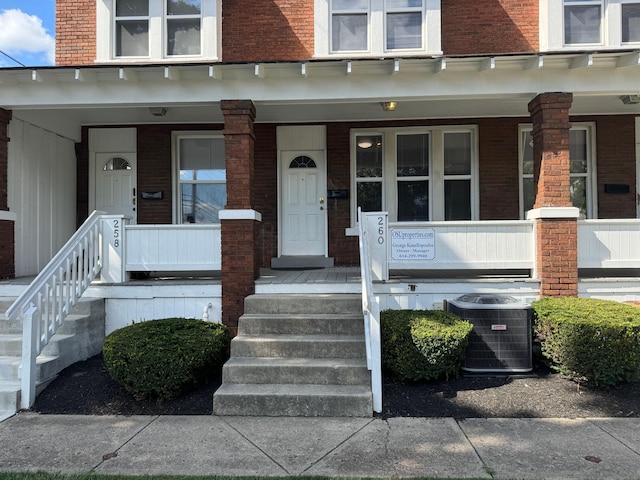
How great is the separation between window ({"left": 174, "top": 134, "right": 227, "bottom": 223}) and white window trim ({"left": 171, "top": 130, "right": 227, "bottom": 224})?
39mm

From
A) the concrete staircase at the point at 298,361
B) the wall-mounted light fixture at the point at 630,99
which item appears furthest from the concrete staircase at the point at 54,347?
the wall-mounted light fixture at the point at 630,99

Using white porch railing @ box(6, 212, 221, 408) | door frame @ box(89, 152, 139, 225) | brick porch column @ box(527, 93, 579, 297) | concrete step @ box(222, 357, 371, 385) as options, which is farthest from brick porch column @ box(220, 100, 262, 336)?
brick porch column @ box(527, 93, 579, 297)

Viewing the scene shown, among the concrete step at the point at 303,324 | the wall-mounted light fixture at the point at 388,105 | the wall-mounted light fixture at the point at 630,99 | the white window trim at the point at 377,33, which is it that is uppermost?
the white window trim at the point at 377,33

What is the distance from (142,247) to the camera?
273 inches

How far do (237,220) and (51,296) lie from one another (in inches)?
100

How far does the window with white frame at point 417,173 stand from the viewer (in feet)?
29.3

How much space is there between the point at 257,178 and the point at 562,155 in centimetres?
543

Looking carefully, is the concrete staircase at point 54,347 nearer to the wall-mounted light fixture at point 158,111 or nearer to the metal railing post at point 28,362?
the metal railing post at point 28,362

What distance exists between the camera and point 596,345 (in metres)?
4.99

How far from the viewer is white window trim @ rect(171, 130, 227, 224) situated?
30.1 feet

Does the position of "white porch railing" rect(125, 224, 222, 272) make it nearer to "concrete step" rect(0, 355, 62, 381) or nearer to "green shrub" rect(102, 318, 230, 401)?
"green shrub" rect(102, 318, 230, 401)

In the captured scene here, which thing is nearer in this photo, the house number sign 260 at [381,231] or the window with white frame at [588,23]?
the house number sign 260 at [381,231]

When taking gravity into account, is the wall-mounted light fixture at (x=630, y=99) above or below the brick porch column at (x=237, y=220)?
above

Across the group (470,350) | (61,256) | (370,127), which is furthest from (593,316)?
(61,256)
